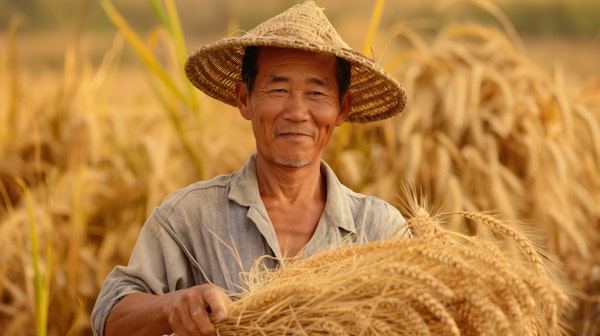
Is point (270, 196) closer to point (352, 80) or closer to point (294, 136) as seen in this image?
point (294, 136)

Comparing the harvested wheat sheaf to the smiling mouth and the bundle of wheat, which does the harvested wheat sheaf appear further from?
the bundle of wheat

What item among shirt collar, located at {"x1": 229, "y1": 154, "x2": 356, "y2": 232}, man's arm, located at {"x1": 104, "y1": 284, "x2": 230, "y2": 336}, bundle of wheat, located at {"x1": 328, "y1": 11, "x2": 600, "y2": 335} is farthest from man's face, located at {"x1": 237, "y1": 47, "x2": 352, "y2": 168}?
bundle of wheat, located at {"x1": 328, "y1": 11, "x2": 600, "y2": 335}

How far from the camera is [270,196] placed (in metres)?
2.76

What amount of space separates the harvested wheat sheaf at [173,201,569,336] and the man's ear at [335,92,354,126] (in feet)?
2.71

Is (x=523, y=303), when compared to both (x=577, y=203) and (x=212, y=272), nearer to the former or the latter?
(x=212, y=272)

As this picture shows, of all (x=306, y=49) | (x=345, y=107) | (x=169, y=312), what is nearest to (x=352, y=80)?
(x=345, y=107)

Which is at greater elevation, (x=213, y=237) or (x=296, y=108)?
(x=296, y=108)

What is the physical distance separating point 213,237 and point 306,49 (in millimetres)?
618

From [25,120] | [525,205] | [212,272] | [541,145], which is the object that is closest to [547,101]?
[541,145]

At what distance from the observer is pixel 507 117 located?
546 cm

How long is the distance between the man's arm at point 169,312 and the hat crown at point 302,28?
2.56 ft

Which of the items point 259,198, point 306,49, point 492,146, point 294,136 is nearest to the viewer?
point 306,49

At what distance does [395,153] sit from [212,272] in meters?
2.91

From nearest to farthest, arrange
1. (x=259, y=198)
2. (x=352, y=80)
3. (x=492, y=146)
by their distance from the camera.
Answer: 1. (x=259, y=198)
2. (x=352, y=80)
3. (x=492, y=146)
